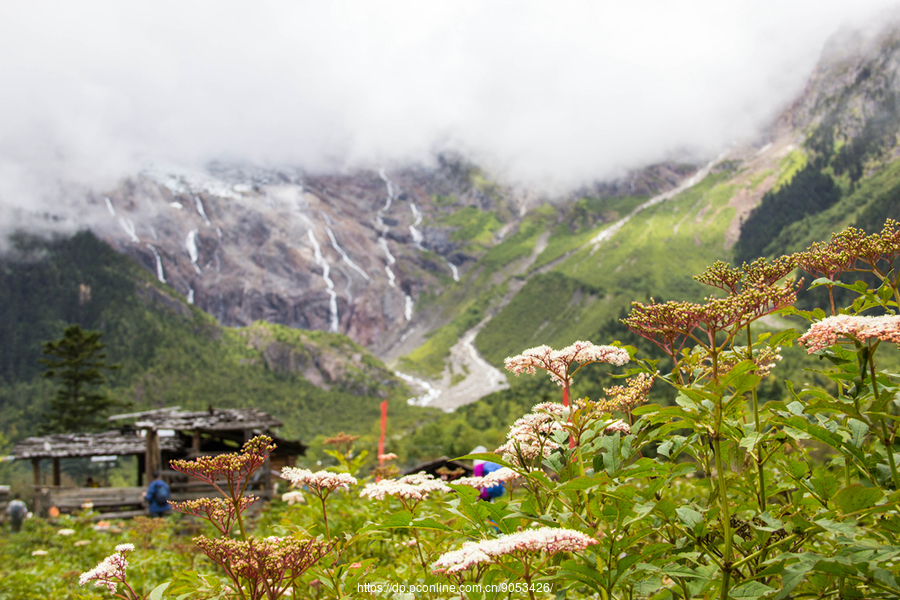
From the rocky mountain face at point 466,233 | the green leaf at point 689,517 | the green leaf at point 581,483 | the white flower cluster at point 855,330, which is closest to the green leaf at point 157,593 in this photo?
the green leaf at point 581,483

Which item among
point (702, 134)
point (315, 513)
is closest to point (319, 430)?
point (315, 513)

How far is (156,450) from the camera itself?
18828mm

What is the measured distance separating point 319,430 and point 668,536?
→ 58271 mm

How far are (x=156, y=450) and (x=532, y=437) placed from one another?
20242mm

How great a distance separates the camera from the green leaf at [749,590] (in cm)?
167

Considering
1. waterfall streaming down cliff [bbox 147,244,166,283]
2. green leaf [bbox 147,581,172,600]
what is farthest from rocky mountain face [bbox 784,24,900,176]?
waterfall streaming down cliff [bbox 147,244,166,283]

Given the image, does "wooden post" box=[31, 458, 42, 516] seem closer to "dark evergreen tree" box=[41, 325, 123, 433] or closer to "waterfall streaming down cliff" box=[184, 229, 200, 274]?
"dark evergreen tree" box=[41, 325, 123, 433]

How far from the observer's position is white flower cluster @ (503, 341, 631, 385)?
8.27ft

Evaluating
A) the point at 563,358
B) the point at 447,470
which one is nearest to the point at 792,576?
the point at 563,358

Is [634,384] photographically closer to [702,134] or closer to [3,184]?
[3,184]

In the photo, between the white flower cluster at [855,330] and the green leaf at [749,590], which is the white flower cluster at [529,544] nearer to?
the green leaf at [749,590]

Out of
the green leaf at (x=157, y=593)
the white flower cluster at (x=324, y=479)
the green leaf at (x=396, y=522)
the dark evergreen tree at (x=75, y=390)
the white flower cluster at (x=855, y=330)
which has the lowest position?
the green leaf at (x=157, y=593)

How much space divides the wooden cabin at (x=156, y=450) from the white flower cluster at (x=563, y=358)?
14.5m

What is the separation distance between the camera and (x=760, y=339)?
7.91 ft
